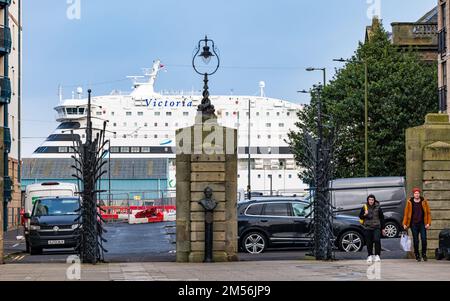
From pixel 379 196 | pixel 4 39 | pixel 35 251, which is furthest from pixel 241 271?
pixel 4 39

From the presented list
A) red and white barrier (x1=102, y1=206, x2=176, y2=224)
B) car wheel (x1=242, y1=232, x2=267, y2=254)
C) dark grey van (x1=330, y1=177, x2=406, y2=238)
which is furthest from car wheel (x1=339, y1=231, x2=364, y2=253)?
red and white barrier (x1=102, y1=206, x2=176, y2=224)

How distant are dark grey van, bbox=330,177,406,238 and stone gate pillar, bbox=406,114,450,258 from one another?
13.1 meters

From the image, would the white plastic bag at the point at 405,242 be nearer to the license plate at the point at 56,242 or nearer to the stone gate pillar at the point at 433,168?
the stone gate pillar at the point at 433,168

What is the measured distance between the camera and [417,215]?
2361 cm

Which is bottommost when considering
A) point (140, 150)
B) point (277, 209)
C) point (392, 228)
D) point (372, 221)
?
point (392, 228)

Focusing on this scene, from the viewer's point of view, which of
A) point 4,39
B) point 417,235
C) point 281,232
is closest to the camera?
point 417,235

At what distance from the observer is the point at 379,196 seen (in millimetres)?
39312

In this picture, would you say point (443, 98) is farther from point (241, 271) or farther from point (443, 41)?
point (241, 271)

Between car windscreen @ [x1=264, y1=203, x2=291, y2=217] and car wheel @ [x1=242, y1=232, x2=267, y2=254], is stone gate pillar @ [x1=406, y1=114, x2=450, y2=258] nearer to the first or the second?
car wheel @ [x1=242, y1=232, x2=267, y2=254]

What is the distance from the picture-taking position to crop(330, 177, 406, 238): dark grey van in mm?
38875

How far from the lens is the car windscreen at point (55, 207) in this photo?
31547 mm

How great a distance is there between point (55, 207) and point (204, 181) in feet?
31.2

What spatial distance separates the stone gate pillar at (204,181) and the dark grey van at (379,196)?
48.1 ft
